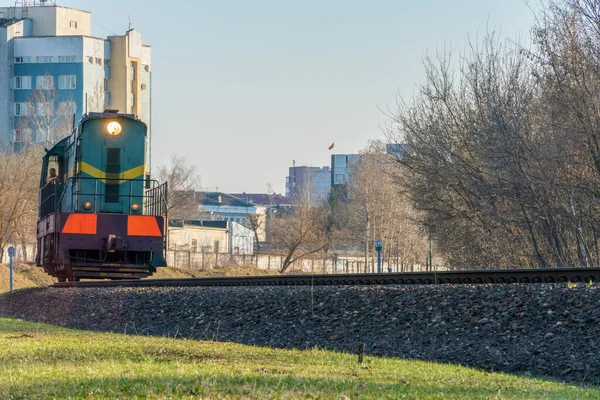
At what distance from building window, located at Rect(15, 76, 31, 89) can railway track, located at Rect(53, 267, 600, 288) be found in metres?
73.2

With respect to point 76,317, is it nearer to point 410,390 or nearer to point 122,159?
point 122,159

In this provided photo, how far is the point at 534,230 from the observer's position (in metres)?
27.7

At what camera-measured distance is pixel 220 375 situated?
26.5 ft

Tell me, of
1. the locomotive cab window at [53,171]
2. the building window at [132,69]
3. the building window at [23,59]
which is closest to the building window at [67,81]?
the building window at [23,59]

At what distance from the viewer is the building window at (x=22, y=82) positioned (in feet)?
297

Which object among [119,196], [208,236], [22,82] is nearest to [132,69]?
[22,82]

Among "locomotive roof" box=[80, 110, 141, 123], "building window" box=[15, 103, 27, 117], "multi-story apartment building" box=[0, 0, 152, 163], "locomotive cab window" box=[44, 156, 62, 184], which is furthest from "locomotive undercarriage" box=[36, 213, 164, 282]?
"building window" box=[15, 103, 27, 117]

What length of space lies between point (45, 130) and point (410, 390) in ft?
224

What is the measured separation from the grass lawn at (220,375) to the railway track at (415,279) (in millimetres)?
4679

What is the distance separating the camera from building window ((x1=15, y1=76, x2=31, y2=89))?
297 ft

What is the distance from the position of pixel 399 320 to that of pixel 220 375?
536 centimetres

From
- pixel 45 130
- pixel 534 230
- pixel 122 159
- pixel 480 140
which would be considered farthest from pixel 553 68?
pixel 45 130

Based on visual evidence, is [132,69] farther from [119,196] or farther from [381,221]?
[119,196]

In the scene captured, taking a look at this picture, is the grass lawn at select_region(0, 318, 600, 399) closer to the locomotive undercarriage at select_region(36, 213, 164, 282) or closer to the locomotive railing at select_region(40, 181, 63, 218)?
the locomotive undercarriage at select_region(36, 213, 164, 282)
